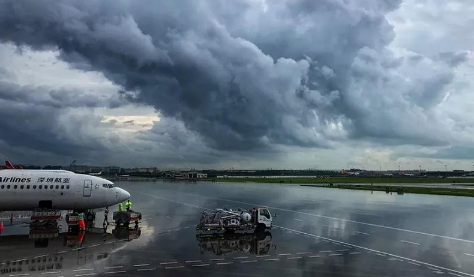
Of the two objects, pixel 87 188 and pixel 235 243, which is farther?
pixel 87 188

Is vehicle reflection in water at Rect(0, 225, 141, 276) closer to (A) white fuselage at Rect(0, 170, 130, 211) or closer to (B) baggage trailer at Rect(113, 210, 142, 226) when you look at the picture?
(B) baggage trailer at Rect(113, 210, 142, 226)

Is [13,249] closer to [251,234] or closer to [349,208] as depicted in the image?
[251,234]

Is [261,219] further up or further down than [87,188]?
further down

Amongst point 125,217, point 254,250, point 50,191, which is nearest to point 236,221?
point 254,250

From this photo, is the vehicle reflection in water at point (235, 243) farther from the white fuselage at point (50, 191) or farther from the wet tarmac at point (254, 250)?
the white fuselage at point (50, 191)

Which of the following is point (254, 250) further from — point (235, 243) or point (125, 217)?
point (125, 217)

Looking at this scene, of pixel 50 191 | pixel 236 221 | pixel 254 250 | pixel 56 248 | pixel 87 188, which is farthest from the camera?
pixel 87 188

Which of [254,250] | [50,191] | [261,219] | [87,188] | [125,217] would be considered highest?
[87,188]

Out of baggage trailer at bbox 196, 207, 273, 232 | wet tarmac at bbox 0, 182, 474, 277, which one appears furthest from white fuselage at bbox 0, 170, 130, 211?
baggage trailer at bbox 196, 207, 273, 232
